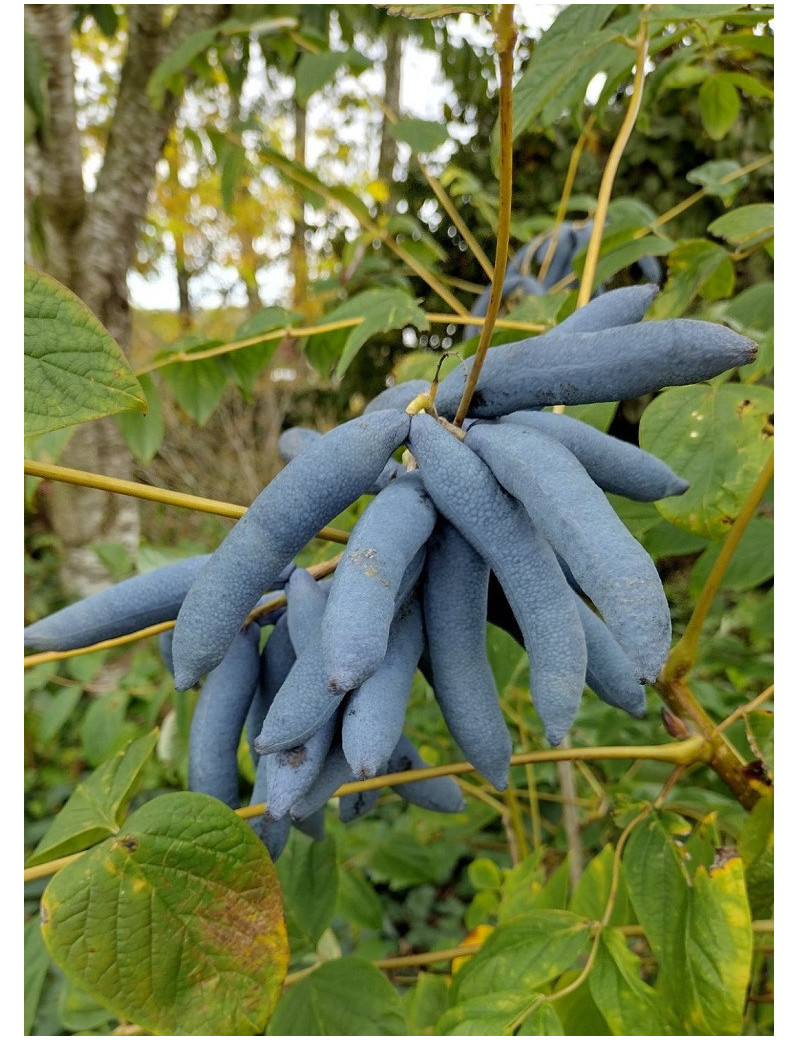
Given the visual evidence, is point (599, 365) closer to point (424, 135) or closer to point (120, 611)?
point (120, 611)

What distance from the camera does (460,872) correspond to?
A: 8.34 ft

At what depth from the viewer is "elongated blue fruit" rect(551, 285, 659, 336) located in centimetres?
56

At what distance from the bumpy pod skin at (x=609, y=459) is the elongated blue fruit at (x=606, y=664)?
10cm

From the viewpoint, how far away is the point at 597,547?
420 millimetres

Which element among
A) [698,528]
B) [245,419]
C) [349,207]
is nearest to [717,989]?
[698,528]

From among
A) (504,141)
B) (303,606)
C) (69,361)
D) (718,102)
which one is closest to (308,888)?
(303,606)

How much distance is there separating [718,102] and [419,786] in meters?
1.32

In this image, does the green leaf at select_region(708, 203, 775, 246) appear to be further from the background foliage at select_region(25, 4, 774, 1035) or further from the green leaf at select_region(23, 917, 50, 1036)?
the green leaf at select_region(23, 917, 50, 1036)

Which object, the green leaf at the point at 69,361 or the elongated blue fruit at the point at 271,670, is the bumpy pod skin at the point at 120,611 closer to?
the elongated blue fruit at the point at 271,670

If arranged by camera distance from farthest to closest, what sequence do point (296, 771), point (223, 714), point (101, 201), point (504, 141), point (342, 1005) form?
point (101, 201)
point (342, 1005)
point (223, 714)
point (296, 771)
point (504, 141)

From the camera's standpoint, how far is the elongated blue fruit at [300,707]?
1.61ft

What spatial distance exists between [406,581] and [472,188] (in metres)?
1.58

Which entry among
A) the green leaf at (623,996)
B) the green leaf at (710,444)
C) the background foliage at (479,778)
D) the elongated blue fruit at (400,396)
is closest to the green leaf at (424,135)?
the background foliage at (479,778)

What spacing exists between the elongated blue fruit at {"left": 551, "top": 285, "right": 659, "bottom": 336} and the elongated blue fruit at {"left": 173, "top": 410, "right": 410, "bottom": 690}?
0.18 meters
